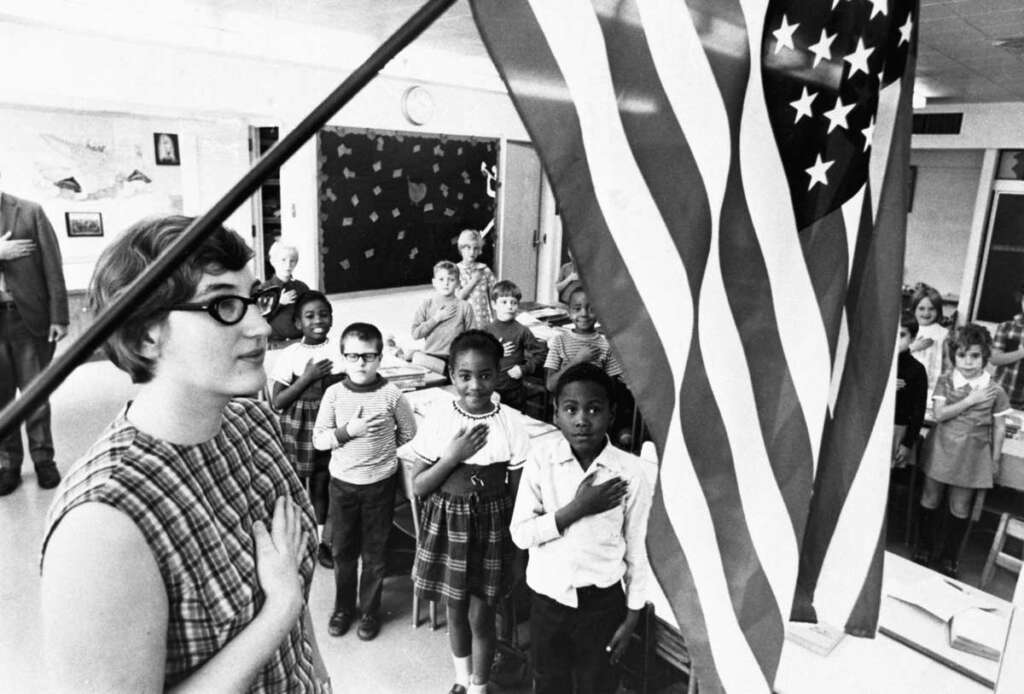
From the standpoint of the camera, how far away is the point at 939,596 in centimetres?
221

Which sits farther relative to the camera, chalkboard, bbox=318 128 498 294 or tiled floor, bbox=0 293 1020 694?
chalkboard, bbox=318 128 498 294

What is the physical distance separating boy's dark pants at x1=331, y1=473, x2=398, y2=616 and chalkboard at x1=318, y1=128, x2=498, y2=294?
184 inches

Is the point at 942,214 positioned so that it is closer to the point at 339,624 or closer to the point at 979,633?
the point at 979,633

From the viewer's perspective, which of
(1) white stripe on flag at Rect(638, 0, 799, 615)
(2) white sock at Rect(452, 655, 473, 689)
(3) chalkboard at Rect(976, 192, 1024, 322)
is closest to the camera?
(1) white stripe on flag at Rect(638, 0, 799, 615)

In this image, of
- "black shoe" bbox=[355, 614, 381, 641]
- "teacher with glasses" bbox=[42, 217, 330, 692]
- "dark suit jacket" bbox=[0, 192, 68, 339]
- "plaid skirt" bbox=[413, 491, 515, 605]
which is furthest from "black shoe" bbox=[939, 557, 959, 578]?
"dark suit jacket" bbox=[0, 192, 68, 339]

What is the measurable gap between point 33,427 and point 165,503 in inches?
160

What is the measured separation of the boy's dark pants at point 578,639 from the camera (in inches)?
86.2

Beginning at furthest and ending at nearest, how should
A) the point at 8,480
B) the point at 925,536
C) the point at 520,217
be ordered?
the point at 520,217 → the point at 8,480 → the point at 925,536

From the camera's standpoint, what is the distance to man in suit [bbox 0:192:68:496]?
13.7ft

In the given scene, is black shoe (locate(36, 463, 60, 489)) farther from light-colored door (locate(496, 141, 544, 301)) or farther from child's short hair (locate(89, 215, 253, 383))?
light-colored door (locate(496, 141, 544, 301))

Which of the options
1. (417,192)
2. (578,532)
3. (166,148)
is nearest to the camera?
(578,532)

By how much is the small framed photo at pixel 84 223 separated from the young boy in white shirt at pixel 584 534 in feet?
22.4

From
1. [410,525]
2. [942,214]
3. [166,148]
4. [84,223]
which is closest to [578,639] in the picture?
[410,525]

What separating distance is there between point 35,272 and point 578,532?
3.85 m
